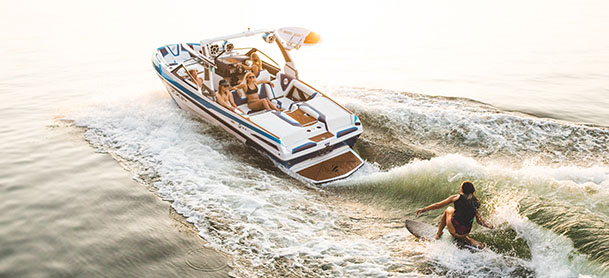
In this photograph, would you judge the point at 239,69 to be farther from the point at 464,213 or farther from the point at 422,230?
the point at 464,213

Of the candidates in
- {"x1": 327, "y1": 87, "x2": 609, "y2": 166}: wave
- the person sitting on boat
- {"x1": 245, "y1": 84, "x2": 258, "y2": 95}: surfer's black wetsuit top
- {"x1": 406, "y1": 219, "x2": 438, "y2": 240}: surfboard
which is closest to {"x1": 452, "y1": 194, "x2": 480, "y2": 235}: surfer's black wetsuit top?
{"x1": 406, "y1": 219, "x2": 438, "y2": 240}: surfboard

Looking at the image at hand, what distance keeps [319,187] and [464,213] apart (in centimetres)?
282

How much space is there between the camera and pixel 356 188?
7320 mm

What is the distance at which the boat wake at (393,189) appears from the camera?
16.7 feet

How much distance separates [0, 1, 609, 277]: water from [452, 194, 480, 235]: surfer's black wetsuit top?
0.89 ft

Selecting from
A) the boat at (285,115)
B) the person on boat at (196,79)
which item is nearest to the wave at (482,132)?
the boat at (285,115)

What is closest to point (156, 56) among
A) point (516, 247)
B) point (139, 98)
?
point (139, 98)

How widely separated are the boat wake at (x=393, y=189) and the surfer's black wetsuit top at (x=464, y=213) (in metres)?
0.28

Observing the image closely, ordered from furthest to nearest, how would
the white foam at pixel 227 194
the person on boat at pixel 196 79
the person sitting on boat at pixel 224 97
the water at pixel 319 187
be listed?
the person on boat at pixel 196 79 < the person sitting on boat at pixel 224 97 < the white foam at pixel 227 194 < the water at pixel 319 187

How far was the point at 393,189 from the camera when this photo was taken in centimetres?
701

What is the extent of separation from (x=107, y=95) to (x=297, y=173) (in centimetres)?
734

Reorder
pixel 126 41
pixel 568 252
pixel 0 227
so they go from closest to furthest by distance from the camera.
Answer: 1. pixel 568 252
2. pixel 0 227
3. pixel 126 41

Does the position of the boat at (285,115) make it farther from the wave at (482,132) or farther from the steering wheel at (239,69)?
the wave at (482,132)

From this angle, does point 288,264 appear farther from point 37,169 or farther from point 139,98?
point 139,98
